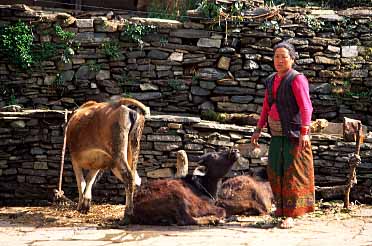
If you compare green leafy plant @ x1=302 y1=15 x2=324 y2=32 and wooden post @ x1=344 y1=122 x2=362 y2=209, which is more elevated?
green leafy plant @ x1=302 y1=15 x2=324 y2=32

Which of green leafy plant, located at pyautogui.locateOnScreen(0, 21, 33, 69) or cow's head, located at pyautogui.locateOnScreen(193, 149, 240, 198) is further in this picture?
green leafy plant, located at pyautogui.locateOnScreen(0, 21, 33, 69)

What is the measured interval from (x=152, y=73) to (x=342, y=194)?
4.11 m

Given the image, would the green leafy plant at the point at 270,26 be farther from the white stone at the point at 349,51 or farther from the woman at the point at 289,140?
the woman at the point at 289,140

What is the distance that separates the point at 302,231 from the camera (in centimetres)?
652

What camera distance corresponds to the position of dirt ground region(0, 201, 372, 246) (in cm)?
610

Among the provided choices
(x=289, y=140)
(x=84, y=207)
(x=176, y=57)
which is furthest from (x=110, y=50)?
(x=289, y=140)

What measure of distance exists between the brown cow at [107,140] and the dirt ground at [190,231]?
0.51 metres

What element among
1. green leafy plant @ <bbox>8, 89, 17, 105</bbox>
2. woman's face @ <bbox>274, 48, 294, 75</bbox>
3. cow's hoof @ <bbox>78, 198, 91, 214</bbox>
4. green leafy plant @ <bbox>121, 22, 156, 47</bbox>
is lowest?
cow's hoof @ <bbox>78, 198, 91, 214</bbox>

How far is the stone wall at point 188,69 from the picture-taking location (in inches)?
420

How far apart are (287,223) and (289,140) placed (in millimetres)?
952

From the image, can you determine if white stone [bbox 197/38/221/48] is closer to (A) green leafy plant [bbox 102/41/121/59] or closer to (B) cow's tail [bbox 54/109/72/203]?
(A) green leafy plant [bbox 102/41/121/59]

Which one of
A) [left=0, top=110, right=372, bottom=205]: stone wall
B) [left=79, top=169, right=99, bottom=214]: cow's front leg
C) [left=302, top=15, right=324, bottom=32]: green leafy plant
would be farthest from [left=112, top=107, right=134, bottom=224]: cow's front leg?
[left=302, top=15, right=324, bottom=32]: green leafy plant

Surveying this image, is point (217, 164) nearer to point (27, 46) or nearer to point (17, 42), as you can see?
point (27, 46)

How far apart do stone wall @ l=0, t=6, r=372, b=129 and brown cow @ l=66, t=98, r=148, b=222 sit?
2432 millimetres
